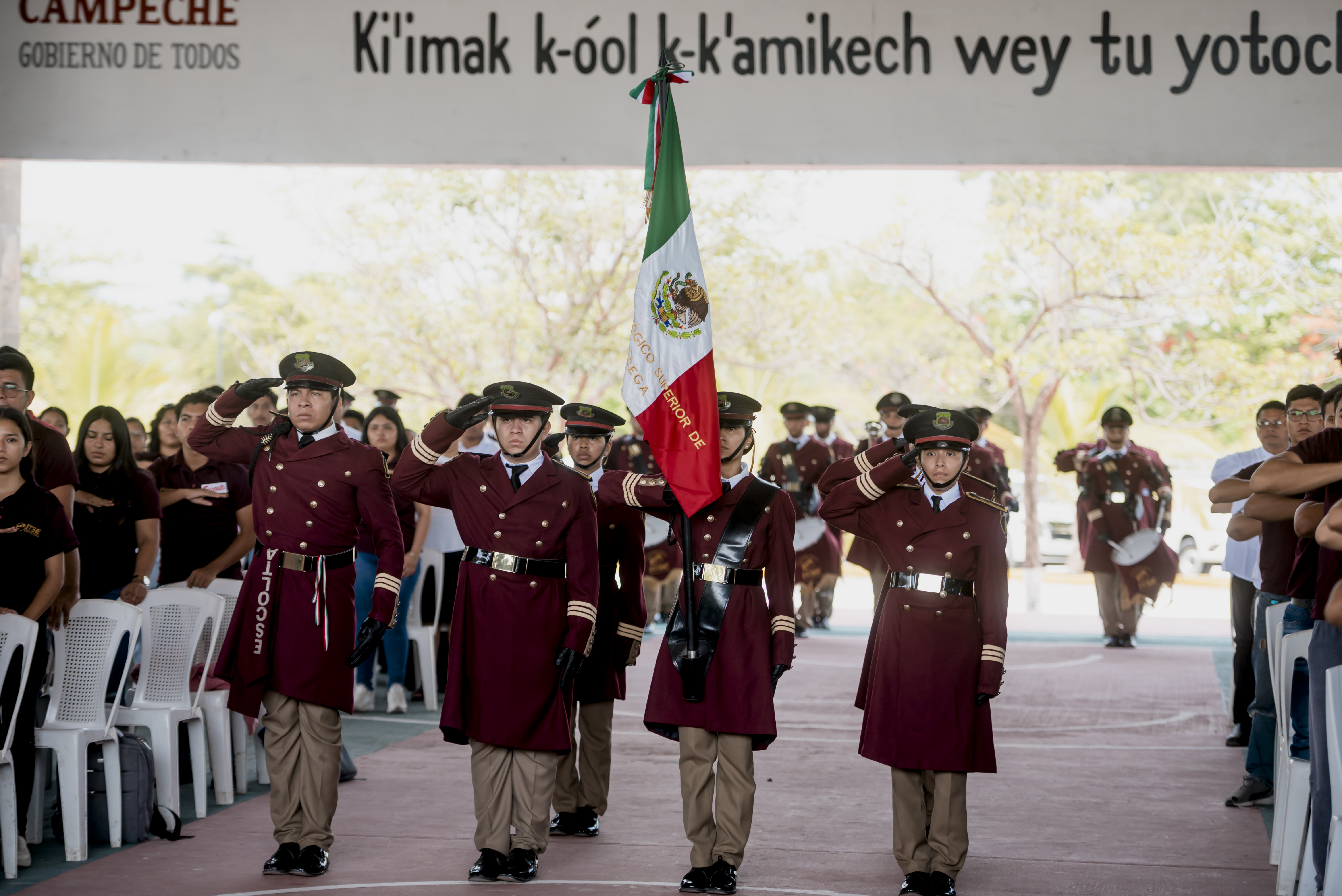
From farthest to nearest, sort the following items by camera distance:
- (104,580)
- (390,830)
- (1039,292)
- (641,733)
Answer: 1. (1039,292)
2. (641,733)
3. (104,580)
4. (390,830)

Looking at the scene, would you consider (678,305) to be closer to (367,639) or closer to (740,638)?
(740,638)

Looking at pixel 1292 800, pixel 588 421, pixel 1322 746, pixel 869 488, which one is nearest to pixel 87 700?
pixel 588 421

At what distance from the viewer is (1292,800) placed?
5219 millimetres

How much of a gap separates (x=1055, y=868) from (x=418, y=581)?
15.8ft

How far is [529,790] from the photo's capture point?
5.35m

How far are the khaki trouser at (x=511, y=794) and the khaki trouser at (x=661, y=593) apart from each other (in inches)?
298

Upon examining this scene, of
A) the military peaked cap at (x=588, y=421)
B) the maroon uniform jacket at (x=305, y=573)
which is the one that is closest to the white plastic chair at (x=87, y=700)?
the maroon uniform jacket at (x=305, y=573)

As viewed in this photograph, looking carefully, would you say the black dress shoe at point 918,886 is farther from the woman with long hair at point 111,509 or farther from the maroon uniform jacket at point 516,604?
the woman with long hair at point 111,509

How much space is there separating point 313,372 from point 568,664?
4.85ft

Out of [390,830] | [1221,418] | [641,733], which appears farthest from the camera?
[1221,418]

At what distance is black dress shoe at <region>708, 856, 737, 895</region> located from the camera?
5.17 m

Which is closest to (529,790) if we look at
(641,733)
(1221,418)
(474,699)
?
(474,699)

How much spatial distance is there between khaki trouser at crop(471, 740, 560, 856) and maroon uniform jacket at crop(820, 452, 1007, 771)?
3.97ft

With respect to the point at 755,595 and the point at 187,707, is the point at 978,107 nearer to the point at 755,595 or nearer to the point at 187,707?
the point at 755,595
